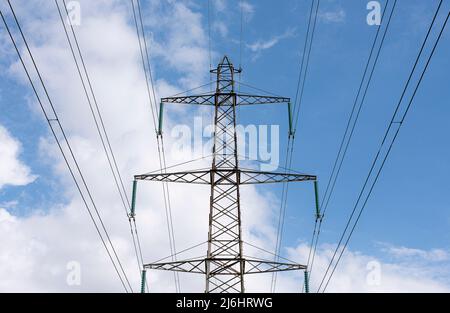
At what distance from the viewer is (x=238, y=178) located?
2286cm

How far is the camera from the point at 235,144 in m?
24.1
